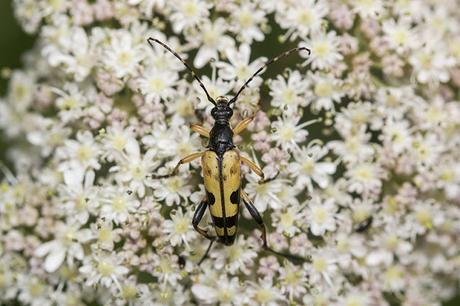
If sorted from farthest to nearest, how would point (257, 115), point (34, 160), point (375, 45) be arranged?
point (34, 160)
point (375, 45)
point (257, 115)

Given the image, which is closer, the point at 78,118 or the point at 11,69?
the point at 78,118

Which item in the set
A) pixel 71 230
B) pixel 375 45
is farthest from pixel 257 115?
pixel 71 230

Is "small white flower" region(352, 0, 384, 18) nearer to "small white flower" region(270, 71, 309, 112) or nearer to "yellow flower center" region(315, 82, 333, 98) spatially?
"yellow flower center" region(315, 82, 333, 98)

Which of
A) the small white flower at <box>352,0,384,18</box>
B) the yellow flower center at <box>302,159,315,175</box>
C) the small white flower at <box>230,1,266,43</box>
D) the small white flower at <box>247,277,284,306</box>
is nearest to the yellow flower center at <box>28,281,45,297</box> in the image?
the small white flower at <box>247,277,284,306</box>

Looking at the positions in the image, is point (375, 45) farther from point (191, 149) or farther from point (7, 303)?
point (7, 303)

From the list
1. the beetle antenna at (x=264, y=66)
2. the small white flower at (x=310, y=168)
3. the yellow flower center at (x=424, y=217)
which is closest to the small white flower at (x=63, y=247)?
the beetle antenna at (x=264, y=66)

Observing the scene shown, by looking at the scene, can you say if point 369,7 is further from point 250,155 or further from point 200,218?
point 200,218

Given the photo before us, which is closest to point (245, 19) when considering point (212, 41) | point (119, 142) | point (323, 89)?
point (212, 41)
